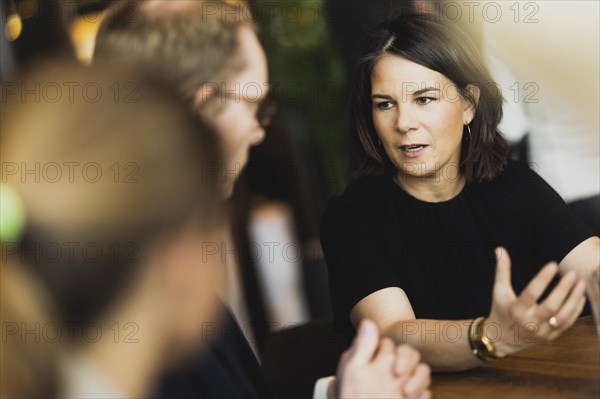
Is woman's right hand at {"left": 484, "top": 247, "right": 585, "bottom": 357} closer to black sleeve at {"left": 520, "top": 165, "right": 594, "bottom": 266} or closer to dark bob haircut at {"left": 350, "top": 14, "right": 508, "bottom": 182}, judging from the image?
black sleeve at {"left": 520, "top": 165, "right": 594, "bottom": 266}

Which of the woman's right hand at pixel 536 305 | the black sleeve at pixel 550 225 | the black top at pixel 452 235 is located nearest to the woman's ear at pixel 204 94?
the woman's right hand at pixel 536 305

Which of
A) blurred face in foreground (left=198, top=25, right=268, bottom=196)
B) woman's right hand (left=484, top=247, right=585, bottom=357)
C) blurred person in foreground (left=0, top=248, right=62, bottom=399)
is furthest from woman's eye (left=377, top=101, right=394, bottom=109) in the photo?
blurred person in foreground (left=0, top=248, right=62, bottom=399)

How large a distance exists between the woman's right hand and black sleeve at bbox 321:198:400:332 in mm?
330

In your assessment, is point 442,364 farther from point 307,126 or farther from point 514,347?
point 307,126

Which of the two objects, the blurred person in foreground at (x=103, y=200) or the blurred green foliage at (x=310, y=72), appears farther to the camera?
the blurred green foliage at (x=310, y=72)

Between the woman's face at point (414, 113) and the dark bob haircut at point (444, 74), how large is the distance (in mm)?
21

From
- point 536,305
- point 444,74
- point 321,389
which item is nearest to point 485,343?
point 536,305

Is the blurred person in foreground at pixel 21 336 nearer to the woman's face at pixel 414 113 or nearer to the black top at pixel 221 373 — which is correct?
the black top at pixel 221 373

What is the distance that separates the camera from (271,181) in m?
3.31

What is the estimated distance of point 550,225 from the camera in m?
1.41

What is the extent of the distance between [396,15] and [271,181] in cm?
190

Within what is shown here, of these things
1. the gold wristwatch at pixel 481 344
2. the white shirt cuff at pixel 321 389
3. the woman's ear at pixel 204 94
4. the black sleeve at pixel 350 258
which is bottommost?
the white shirt cuff at pixel 321 389

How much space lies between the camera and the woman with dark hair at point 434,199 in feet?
4.48

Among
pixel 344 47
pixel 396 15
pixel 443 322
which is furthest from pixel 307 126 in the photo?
pixel 443 322
